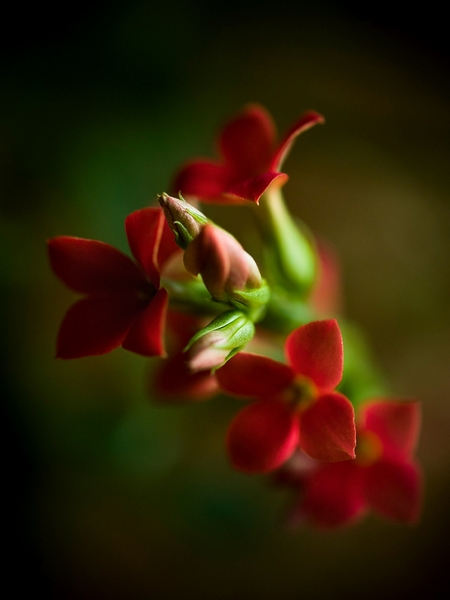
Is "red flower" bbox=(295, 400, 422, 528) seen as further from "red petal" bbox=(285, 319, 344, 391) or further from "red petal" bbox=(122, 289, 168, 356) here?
"red petal" bbox=(122, 289, 168, 356)

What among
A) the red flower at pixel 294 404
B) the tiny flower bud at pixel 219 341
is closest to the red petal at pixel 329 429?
the red flower at pixel 294 404

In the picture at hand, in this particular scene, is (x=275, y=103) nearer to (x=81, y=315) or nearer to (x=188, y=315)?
(x=188, y=315)

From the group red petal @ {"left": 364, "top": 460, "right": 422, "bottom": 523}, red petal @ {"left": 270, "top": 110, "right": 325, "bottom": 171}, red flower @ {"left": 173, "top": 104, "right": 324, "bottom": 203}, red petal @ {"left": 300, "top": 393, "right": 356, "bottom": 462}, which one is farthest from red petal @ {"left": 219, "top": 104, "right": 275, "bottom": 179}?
red petal @ {"left": 364, "top": 460, "right": 422, "bottom": 523}

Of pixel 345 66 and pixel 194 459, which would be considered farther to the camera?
pixel 345 66

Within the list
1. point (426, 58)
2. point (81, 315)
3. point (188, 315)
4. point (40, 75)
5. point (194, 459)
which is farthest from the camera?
point (426, 58)

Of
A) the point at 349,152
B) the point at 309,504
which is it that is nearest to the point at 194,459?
the point at 309,504

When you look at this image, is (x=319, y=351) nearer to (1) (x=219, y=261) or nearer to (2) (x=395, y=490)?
(1) (x=219, y=261)
